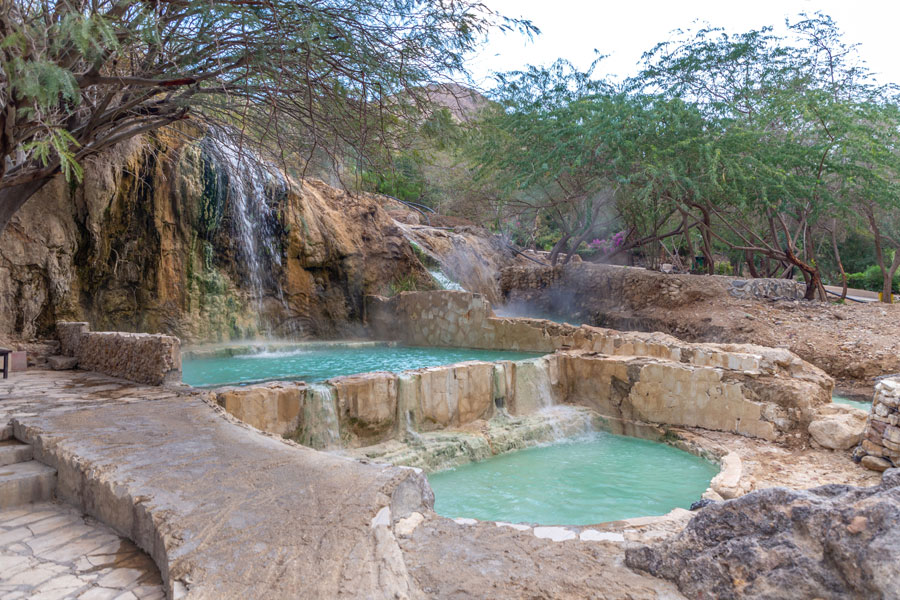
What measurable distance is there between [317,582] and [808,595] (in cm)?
176

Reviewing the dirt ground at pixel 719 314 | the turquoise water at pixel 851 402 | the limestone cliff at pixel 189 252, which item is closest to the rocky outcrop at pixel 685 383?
the turquoise water at pixel 851 402

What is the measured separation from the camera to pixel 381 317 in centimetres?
1448

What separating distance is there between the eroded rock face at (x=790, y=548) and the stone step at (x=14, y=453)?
4141 mm

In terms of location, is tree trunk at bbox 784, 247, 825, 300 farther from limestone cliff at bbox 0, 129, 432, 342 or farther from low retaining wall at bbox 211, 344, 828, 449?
limestone cliff at bbox 0, 129, 432, 342

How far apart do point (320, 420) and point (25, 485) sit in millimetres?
3402

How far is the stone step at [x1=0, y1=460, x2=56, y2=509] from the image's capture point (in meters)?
3.62

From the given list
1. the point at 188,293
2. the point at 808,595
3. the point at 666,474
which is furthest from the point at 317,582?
the point at 188,293

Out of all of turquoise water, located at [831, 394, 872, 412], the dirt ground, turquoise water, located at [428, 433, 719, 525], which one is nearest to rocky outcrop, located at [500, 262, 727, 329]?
the dirt ground

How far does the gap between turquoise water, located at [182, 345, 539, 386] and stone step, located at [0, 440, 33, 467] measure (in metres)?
3.95

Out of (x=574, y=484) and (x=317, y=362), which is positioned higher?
(x=317, y=362)

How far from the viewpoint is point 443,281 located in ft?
54.4

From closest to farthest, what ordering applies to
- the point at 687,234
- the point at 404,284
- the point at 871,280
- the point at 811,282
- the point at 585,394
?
the point at 585,394
the point at 404,284
the point at 811,282
the point at 687,234
the point at 871,280

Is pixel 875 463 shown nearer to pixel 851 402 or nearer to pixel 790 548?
pixel 851 402

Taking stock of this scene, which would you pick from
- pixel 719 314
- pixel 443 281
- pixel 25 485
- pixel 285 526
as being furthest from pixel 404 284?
pixel 285 526
